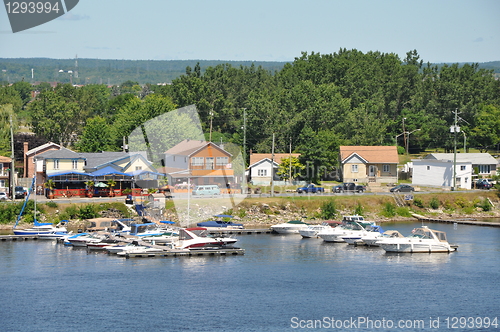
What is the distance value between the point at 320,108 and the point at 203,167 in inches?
1057

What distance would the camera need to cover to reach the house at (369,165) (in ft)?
285

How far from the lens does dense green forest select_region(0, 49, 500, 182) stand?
9669cm

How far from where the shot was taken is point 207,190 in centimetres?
7262

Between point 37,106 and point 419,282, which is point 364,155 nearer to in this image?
point 419,282

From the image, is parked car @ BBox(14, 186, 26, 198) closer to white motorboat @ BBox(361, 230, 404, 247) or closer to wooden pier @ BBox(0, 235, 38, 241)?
wooden pier @ BBox(0, 235, 38, 241)

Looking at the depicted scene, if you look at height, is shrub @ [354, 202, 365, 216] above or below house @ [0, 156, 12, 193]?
below

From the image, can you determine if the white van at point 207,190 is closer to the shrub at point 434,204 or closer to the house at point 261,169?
Result: the house at point 261,169

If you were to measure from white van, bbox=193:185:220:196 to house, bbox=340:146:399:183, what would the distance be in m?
21.4

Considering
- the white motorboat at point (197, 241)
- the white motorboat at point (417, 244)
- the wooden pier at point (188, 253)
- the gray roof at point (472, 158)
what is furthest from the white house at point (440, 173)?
the wooden pier at point (188, 253)

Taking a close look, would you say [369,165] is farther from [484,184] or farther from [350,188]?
[484,184]

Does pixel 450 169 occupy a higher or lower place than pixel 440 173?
higher

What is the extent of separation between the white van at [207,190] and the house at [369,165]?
21.4 metres

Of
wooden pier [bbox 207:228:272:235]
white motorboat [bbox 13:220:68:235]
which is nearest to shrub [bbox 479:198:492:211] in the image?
wooden pier [bbox 207:228:272:235]

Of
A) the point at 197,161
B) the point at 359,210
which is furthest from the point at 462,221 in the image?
the point at 197,161
